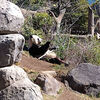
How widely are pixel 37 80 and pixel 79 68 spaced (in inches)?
59.2

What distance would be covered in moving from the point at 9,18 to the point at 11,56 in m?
0.53

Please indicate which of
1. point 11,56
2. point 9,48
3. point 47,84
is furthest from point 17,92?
point 47,84

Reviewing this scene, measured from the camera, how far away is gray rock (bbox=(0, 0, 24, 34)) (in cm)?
300

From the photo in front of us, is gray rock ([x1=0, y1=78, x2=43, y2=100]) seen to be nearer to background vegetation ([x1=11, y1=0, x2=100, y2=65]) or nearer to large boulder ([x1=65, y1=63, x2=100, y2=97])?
large boulder ([x1=65, y1=63, x2=100, y2=97])

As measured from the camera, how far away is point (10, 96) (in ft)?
11.2

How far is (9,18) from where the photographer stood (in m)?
3.01

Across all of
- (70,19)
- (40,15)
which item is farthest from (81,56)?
(70,19)

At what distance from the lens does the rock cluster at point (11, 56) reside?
3.05m

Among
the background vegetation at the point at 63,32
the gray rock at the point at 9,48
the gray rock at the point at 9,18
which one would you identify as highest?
the gray rock at the point at 9,18

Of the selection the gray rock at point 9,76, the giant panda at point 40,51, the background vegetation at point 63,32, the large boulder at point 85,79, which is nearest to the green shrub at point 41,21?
the background vegetation at point 63,32

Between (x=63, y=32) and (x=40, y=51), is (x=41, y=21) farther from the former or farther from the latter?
(x=40, y=51)

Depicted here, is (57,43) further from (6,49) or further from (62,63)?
(6,49)

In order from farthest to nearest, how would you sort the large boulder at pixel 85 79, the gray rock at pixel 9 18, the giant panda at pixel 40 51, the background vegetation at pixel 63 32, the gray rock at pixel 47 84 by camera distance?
the background vegetation at pixel 63 32 < the giant panda at pixel 40 51 < the large boulder at pixel 85 79 < the gray rock at pixel 47 84 < the gray rock at pixel 9 18

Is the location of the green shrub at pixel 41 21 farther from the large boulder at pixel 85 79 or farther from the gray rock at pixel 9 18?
the gray rock at pixel 9 18
